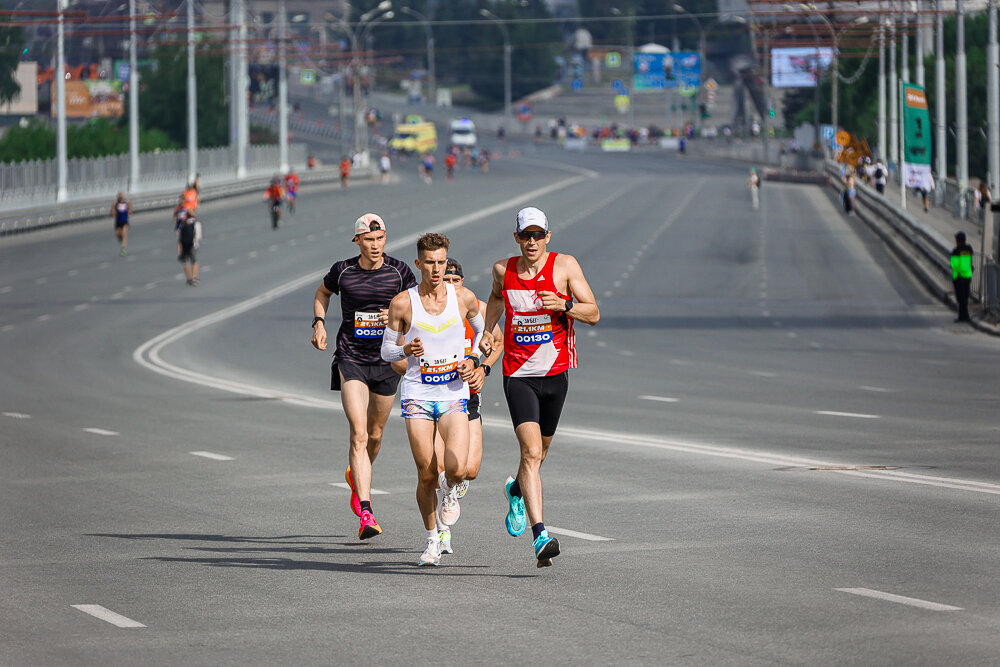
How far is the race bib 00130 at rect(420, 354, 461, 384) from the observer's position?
9.34m

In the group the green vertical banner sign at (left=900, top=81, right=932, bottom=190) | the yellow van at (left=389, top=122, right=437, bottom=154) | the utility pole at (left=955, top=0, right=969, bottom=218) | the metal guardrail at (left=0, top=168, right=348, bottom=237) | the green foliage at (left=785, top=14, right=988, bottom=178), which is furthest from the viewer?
the yellow van at (left=389, top=122, right=437, bottom=154)

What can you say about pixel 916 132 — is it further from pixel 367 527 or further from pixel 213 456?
pixel 367 527

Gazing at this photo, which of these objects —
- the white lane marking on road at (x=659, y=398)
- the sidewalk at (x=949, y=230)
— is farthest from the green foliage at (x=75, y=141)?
the white lane marking on road at (x=659, y=398)

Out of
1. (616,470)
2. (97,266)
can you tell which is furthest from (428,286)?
(97,266)

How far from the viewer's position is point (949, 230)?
171 feet

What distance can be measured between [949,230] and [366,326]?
1736 inches

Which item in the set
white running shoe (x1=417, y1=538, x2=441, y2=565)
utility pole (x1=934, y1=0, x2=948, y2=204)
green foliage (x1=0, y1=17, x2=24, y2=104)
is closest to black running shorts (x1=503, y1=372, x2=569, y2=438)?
white running shoe (x1=417, y1=538, x2=441, y2=565)

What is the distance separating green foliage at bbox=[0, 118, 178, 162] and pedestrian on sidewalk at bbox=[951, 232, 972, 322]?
47983 millimetres

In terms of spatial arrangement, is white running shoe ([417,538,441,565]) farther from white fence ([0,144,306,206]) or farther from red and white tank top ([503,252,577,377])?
white fence ([0,144,306,206])

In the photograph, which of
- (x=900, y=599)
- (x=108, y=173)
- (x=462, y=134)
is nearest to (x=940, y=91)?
(x=108, y=173)

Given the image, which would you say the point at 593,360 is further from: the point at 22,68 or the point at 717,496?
the point at 22,68

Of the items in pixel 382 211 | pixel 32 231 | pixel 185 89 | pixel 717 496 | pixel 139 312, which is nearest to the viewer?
pixel 717 496

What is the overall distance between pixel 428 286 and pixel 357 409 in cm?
138

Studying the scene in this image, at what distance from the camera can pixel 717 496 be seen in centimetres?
1190
